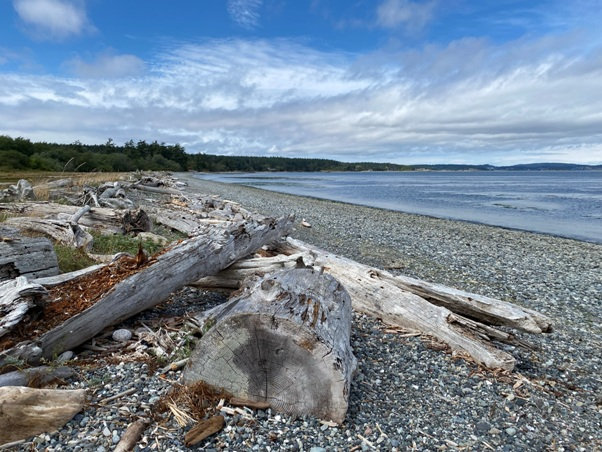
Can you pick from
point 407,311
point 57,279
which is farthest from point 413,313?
point 57,279

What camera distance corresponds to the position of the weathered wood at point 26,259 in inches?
198

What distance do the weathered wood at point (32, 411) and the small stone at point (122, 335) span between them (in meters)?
1.24

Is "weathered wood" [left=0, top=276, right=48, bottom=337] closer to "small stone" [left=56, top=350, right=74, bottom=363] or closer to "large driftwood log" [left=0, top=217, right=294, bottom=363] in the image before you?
"large driftwood log" [left=0, top=217, right=294, bottom=363]

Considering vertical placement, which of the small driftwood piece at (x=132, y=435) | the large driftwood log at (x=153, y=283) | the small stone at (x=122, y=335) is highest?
the large driftwood log at (x=153, y=283)

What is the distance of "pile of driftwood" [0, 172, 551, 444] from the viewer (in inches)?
131

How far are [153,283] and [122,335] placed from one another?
2.19ft

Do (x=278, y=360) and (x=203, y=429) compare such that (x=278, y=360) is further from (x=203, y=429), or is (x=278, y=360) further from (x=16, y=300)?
(x=16, y=300)

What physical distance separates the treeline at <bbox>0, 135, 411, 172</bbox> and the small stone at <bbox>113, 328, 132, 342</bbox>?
957 cm

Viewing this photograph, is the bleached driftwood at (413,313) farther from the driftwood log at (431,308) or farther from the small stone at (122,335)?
the small stone at (122,335)

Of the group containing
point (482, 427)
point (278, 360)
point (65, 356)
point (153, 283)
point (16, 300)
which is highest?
point (16, 300)

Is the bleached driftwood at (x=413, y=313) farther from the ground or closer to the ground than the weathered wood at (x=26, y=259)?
closer to the ground

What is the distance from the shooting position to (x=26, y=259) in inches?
205

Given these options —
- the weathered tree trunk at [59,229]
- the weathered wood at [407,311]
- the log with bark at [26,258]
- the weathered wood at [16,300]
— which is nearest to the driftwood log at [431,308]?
the weathered wood at [407,311]

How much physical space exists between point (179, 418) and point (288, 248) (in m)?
4.99
